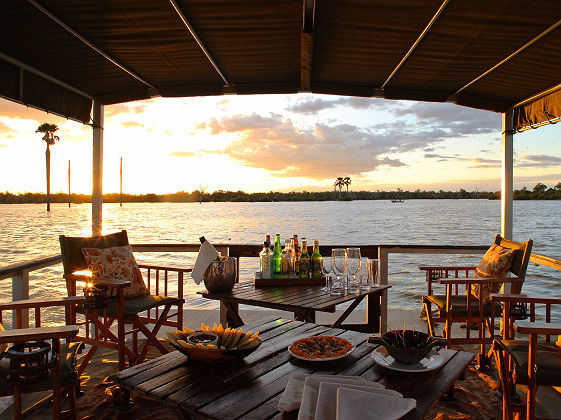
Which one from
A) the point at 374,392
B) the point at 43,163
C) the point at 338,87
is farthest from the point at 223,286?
the point at 43,163

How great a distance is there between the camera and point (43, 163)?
23.8m

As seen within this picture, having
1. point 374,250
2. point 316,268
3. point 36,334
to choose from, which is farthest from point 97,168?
point 374,250

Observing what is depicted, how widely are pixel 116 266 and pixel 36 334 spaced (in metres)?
1.62

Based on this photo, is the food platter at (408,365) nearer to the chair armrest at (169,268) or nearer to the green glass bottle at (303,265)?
the green glass bottle at (303,265)

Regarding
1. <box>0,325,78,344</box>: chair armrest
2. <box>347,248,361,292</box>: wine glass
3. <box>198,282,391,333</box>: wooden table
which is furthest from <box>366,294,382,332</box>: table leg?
<box>0,325,78,344</box>: chair armrest

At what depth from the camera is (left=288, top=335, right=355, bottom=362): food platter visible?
1585mm

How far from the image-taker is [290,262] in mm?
3129

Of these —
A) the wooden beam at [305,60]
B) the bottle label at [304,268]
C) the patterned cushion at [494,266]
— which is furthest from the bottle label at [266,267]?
the patterned cushion at [494,266]

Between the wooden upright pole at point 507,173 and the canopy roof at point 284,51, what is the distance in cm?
11

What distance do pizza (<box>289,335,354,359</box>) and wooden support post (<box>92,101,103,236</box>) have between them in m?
2.90

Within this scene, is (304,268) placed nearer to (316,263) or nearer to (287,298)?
(316,263)

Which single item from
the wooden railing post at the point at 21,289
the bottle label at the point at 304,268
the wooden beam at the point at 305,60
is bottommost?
the wooden railing post at the point at 21,289

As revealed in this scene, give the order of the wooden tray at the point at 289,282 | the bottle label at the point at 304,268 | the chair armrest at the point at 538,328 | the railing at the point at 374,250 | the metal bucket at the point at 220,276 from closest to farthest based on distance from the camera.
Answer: the chair armrest at the point at 538,328 → the metal bucket at the point at 220,276 → the wooden tray at the point at 289,282 → the bottle label at the point at 304,268 → the railing at the point at 374,250

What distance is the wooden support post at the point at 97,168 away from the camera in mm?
4008
